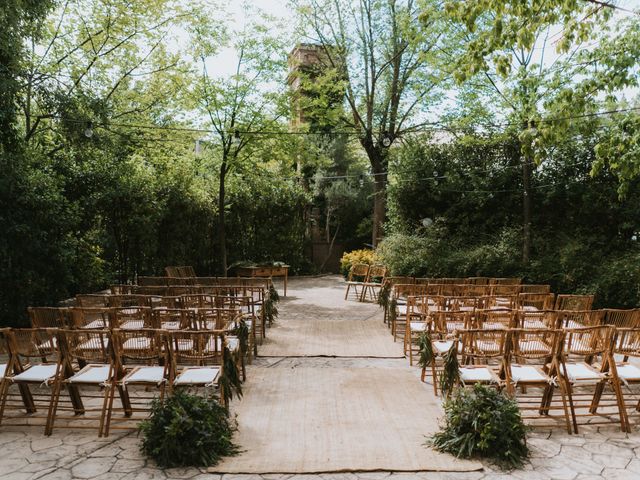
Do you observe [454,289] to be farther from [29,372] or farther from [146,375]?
[29,372]

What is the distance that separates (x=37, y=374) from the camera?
4680mm

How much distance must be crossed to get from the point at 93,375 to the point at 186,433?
1200mm

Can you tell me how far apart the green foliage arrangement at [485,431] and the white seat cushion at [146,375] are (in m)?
2.30

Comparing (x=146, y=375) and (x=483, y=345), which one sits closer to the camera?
(x=146, y=375)

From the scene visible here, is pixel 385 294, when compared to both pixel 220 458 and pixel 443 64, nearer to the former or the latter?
pixel 220 458

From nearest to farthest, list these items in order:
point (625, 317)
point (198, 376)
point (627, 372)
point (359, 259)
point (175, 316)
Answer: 1. point (198, 376)
2. point (627, 372)
3. point (625, 317)
4. point (175, 316)
5. point (359, 259)

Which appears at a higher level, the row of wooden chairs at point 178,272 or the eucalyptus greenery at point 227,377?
the row of wooden chairs at point 178,272

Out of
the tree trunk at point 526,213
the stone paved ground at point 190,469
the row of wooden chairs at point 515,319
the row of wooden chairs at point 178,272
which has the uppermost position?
the tree trunk at point 526,213

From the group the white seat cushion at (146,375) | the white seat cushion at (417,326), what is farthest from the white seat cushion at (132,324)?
the white seat cushion at (417,326)

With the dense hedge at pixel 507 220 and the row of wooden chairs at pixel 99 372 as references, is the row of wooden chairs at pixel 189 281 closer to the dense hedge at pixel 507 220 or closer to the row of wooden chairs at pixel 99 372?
the row of wooden chairs at pixel 99 372

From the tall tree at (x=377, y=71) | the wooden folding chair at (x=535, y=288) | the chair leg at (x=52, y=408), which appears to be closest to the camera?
the chair leg at (x=52, y=408)

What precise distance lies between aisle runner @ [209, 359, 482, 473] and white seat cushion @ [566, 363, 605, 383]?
1.22m

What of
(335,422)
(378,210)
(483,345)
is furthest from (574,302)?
(378,210)

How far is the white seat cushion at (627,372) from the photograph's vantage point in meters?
4.90
